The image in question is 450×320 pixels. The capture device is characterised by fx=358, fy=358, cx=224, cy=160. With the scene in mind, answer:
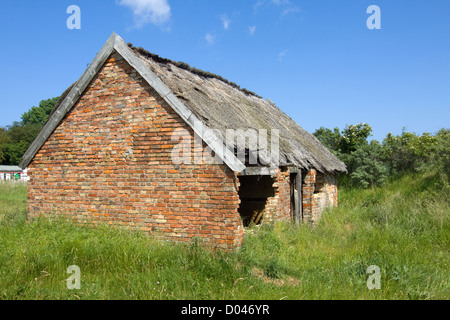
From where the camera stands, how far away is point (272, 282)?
5652mm

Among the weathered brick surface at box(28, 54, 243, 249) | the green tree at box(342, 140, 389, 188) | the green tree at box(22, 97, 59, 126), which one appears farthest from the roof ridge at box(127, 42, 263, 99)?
the green tree at box(22, 97, 59, 126)

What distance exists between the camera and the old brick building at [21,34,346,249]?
6898 millimetres

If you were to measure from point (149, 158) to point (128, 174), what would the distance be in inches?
24.8

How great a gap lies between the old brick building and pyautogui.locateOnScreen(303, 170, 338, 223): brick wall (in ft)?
3.44

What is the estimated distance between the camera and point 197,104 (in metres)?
8.02

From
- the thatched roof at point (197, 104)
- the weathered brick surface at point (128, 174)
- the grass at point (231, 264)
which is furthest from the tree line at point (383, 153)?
the weathered brick surface at point (128, 174)

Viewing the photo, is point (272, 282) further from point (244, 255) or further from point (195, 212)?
point (195, 212)

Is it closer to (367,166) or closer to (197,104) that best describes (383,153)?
(367,166)

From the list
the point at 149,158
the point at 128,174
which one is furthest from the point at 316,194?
the point at 128,174

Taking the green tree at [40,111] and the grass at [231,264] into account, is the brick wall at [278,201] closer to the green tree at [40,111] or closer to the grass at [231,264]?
the grass at [231,264]

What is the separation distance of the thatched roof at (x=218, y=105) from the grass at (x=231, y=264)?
2.39 metres

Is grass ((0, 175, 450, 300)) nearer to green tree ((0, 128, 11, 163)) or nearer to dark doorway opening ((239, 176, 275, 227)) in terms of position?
dark doorway opening ((239, 176, 275, 227))

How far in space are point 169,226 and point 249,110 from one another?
5812mm
